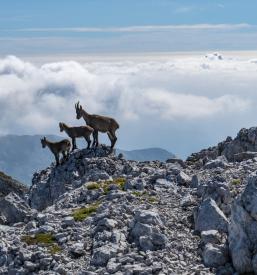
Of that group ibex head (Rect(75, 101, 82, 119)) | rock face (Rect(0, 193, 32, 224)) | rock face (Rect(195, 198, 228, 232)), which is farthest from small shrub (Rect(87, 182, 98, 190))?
ibex head (Rect(75, 101, 82, 119))

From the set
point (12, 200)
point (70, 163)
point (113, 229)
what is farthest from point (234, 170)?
point (70, 163)

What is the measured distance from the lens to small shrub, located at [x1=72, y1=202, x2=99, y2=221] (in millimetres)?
33969

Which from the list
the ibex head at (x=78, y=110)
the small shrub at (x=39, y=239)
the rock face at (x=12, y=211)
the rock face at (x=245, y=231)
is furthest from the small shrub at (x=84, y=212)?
the ibex head at (x=78, y=110)

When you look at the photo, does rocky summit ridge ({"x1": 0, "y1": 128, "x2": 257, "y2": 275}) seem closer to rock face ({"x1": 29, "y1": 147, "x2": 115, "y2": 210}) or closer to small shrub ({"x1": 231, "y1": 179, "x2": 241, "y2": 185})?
small shrub ({"x1": 231, "y1": 179, "x2": 241, "y2": 185})

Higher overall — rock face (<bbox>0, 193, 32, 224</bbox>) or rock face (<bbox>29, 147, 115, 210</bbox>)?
rock face (<bbox>29, 147, 115, 210</bbox>)

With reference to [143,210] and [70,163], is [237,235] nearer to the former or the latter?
[143,210]

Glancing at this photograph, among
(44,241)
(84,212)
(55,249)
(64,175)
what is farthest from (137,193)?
(64,175)

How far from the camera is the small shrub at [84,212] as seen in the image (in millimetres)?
33969

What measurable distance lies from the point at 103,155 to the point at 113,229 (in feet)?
83.7

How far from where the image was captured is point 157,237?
2894 centimetres

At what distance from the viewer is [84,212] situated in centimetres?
3509

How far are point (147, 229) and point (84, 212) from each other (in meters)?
6.35

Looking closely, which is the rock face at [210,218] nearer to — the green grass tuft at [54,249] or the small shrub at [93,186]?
the green grass tuft at [54,249]

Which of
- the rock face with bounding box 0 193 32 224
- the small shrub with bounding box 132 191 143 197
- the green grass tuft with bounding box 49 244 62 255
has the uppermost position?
the small shrub with bounding box 132 191 143 197
